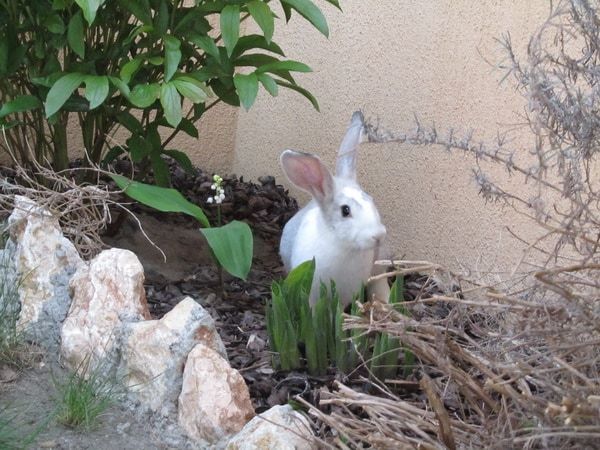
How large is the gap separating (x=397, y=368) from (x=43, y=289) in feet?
4.57

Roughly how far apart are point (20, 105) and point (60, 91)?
0.33 m

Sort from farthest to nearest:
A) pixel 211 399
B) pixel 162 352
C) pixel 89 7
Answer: pixel 89 7 → pixel 162 352 → pixel 211 399

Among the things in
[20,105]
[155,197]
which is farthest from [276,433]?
[20,105]

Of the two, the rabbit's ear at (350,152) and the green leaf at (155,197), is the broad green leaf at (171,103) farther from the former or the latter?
the rabbit's ear at (350,152)

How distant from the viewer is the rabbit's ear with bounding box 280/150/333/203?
384 cm

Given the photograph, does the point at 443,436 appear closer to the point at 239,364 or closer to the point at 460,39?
the point at 239,364

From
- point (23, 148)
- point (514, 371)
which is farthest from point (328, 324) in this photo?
point (23, 148)

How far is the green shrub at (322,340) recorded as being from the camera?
3.23m

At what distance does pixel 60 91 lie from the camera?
13.4 ft

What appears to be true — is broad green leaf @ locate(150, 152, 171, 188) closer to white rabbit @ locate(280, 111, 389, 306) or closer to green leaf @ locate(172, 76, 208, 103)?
green leaf @ locate(172, 76, 208, 103)

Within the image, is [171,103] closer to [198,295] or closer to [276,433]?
[198,295]

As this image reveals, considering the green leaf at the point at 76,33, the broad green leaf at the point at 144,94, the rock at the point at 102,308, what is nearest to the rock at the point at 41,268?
the rock at the point at 102,308

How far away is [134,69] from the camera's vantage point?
416 centimetres

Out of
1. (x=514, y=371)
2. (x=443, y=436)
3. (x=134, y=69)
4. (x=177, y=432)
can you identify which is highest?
(x=134, y=69)
